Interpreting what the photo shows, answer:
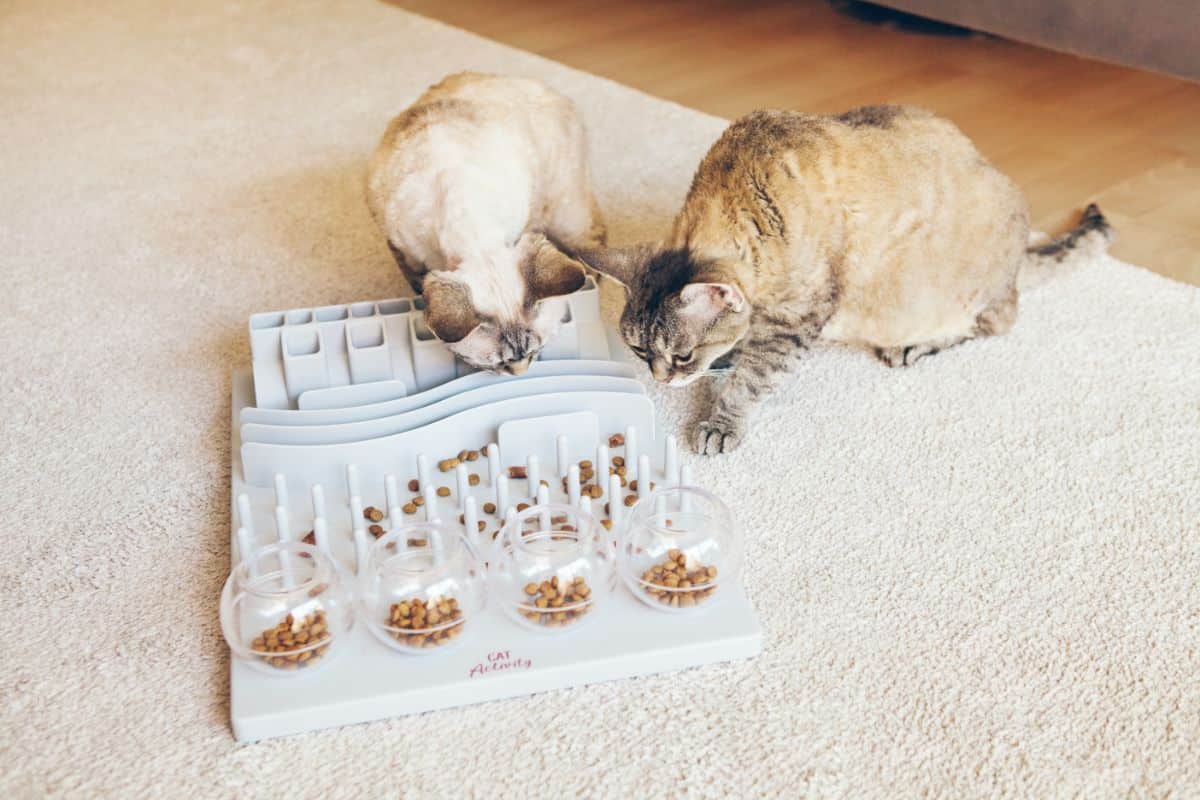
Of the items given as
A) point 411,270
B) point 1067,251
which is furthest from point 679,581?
point 1067,251

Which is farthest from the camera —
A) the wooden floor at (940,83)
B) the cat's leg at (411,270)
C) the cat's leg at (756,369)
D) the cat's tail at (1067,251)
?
the wooden floor at (940,83)

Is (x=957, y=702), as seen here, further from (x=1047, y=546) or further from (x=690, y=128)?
(x=690, y=128)

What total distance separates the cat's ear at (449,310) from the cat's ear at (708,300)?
1.05 feet

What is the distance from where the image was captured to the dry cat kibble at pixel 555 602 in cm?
A: 144

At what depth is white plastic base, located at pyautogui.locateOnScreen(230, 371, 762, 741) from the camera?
1353mm

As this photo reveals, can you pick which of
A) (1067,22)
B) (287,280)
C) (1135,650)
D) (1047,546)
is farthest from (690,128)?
(1135,650)

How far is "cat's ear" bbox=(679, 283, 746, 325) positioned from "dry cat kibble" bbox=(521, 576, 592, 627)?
1.50 ft

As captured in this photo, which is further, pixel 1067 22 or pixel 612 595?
pixel 1067 22

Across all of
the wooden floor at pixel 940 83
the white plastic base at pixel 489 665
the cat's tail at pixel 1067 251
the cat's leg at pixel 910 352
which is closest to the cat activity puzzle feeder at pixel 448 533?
the white plastic base at pixel 489 665

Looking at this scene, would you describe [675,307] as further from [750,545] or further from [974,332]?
[974,332]

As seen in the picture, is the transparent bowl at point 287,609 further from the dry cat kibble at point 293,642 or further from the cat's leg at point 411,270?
the cat's leg at point 411,270

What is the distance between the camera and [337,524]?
163 cm

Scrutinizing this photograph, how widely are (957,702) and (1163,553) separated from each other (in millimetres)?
454

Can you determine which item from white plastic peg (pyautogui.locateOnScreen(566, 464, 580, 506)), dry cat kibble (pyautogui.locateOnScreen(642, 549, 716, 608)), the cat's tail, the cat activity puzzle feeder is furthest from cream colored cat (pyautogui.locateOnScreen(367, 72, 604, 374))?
the cat's tail
